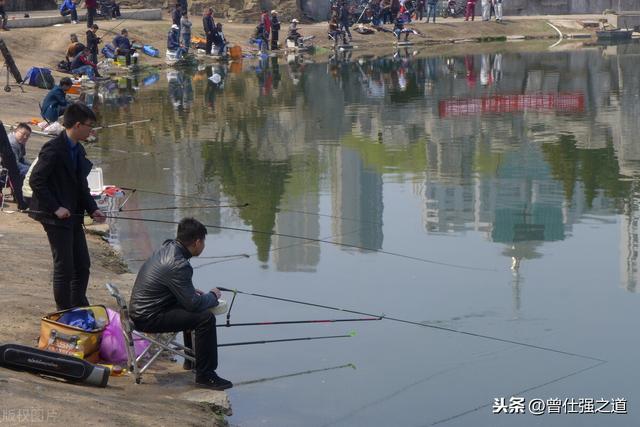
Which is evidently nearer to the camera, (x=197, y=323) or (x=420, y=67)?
(x=197, y=323)

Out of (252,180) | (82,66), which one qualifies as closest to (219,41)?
(82,66)

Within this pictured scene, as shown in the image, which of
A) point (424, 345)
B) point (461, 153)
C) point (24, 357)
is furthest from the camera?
point (461, 153)

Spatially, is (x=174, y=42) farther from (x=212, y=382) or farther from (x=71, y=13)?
(x=212, y=382)

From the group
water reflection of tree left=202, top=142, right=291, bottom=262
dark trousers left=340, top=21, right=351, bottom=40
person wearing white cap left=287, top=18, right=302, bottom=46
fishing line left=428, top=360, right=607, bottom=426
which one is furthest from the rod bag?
dark trousers left=340, top=21, right=351, bottom=40

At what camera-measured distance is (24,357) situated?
8.09 metres

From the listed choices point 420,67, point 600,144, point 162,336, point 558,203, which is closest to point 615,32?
point 420,67

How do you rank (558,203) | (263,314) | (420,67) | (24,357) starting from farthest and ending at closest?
(420,67) → (558,203) → (263,314) → (24,357)

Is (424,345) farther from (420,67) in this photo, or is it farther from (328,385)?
(420,67)

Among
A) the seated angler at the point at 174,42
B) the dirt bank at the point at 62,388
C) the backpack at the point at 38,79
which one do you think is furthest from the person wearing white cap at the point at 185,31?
the dirt bank at the point at 62,388

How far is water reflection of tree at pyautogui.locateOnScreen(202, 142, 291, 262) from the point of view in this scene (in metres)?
15.7

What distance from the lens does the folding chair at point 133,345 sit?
834cm

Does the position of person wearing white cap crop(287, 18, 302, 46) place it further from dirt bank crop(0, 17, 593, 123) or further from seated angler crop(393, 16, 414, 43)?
seated angler crop(393, 16, 414, 43)

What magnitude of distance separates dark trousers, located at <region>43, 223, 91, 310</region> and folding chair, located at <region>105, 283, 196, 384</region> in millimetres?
567

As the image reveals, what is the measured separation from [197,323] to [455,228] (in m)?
7.39
